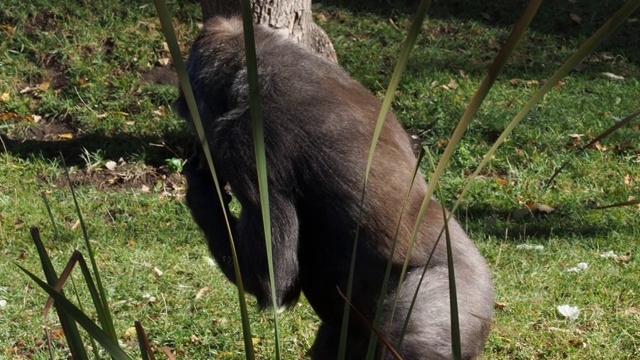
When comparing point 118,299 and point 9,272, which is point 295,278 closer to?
point 118,299

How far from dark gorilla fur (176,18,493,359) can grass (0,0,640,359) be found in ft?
1.12

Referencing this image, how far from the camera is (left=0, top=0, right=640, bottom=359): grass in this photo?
4.27 metres

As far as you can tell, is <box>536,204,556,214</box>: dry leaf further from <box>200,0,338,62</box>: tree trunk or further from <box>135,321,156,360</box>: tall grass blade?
<box>135,321,156,360</box>: tall grass blade

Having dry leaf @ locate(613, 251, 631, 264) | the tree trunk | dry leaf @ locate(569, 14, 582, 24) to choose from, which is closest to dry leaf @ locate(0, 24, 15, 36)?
the tree trunk

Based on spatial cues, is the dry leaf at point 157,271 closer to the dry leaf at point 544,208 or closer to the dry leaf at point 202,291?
the dry leaf at point 202,291

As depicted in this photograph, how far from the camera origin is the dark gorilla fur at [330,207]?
326 cm

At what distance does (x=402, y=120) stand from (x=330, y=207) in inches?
137

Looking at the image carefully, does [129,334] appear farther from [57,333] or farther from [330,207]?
[330,207]

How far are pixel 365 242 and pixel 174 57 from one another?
197 centimetres

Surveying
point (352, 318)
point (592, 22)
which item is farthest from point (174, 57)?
point (592, 22)

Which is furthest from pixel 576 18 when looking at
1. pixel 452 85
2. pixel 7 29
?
pixel 7 29

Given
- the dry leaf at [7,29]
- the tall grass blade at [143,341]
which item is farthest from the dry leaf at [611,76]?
the tall grass blade at [143,341]

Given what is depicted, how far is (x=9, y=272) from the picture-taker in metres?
4.76

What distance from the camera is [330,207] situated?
336 cm
